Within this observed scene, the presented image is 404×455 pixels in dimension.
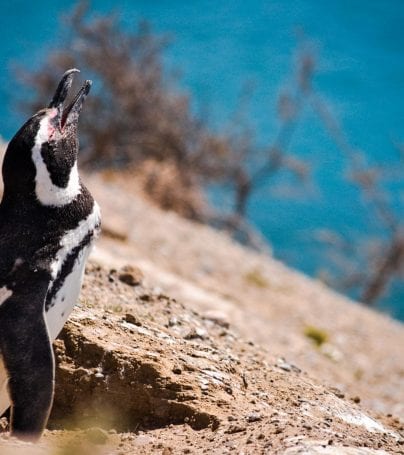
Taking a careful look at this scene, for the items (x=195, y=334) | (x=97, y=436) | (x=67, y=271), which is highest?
(x=67, y=271)

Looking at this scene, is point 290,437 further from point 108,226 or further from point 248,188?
point 248,188

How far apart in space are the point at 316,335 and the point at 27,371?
6.94 metres

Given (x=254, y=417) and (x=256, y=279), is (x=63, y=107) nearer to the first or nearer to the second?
(x=254, y=417)

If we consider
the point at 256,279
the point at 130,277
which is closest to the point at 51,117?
the point at 130,277

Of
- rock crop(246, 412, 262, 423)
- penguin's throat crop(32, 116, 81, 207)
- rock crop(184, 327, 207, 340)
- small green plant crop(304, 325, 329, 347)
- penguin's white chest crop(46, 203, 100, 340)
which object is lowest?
small green plant crop(304, 325, 329, 347)

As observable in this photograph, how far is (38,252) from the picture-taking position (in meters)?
3.38

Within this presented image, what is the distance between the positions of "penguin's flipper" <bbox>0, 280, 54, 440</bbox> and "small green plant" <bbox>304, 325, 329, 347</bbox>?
6.68 metres

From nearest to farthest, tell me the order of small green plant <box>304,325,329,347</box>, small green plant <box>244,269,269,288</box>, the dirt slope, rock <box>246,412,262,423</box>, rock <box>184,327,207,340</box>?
the dirt slope → rock <box>246,412,262,423</box> → rock <box>184,327,207,340</box> → small green plant <box>304,325,329,347</box> → small green plant <box>244,269,269,288</box>

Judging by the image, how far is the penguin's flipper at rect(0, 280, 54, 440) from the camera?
124 inches

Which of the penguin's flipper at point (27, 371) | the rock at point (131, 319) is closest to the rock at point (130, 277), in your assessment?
the rock at point (131, 319)

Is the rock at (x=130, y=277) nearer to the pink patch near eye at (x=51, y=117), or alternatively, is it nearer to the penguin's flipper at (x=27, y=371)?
the pink patch near eye at (x=51, y=117)

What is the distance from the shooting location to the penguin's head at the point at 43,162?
338cm

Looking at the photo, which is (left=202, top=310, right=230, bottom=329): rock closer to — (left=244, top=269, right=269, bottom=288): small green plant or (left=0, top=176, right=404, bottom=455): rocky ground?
(left=0, top=176, right=404, bottom=455): rocky ground

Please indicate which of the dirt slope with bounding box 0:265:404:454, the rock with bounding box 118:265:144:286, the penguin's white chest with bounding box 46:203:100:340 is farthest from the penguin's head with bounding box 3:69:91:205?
the rock with bounding box 118:265:144:286
